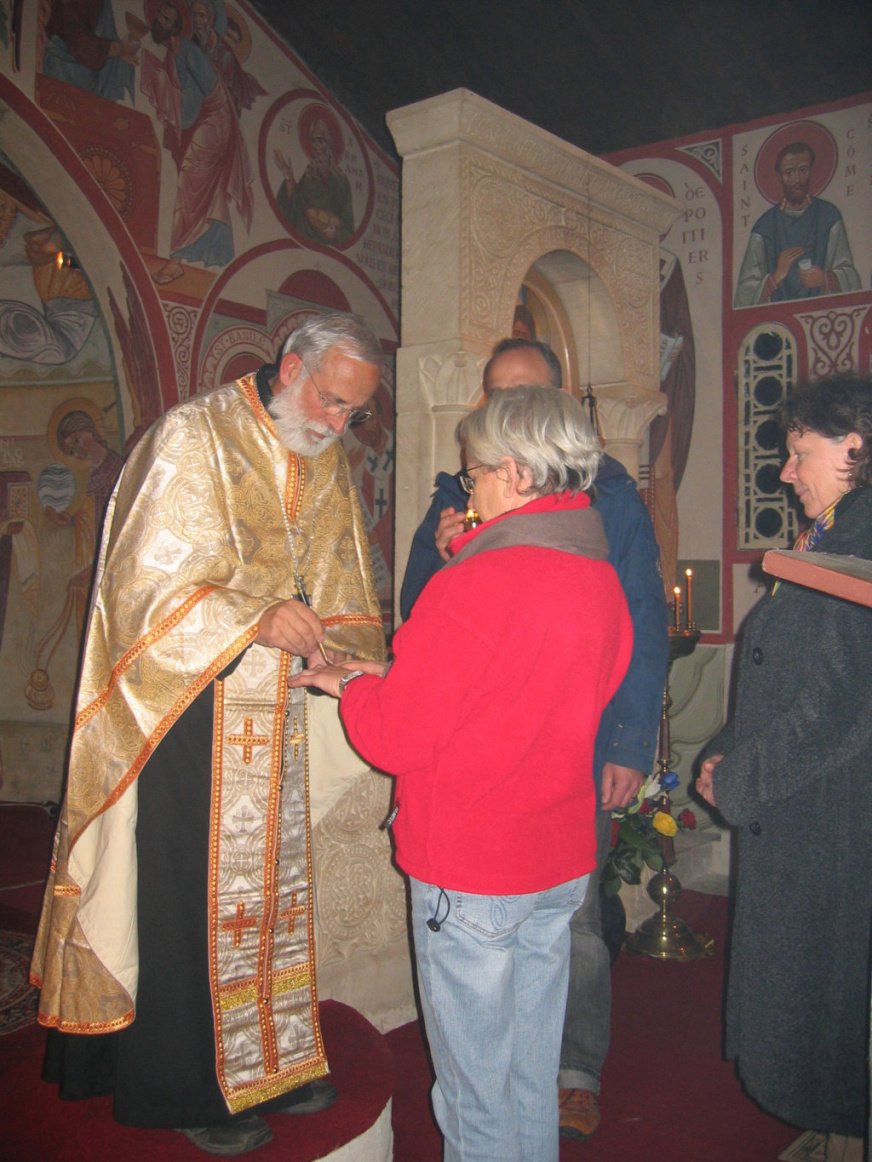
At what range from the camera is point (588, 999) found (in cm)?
275

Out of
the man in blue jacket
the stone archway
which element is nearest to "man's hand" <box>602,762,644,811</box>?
the man in blue jacket

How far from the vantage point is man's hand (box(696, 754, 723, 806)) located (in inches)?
89.7

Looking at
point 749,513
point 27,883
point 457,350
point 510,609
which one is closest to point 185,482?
point 510,609

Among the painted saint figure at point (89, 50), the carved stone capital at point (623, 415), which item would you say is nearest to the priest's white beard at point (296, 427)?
the carved stone capital at point (623, 415)

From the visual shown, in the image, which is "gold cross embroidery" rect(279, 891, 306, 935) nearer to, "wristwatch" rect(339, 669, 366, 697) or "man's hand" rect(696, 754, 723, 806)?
"wristwatch" rect(339, 669, 366, 697)

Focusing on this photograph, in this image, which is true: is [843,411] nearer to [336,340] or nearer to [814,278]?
[336,340]

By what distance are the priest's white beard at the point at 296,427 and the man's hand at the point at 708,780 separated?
1.18 m

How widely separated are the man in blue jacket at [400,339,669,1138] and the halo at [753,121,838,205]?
3408 mm

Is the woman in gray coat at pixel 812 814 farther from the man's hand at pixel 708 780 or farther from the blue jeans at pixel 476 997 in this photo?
the blue jeans at pixel 476 997

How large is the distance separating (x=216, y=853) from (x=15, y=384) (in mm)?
5498

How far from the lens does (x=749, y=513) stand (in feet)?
18.4

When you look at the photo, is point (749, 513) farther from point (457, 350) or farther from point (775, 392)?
point (457, 350)

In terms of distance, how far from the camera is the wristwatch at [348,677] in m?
1.90

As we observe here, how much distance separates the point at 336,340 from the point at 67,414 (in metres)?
4.95
